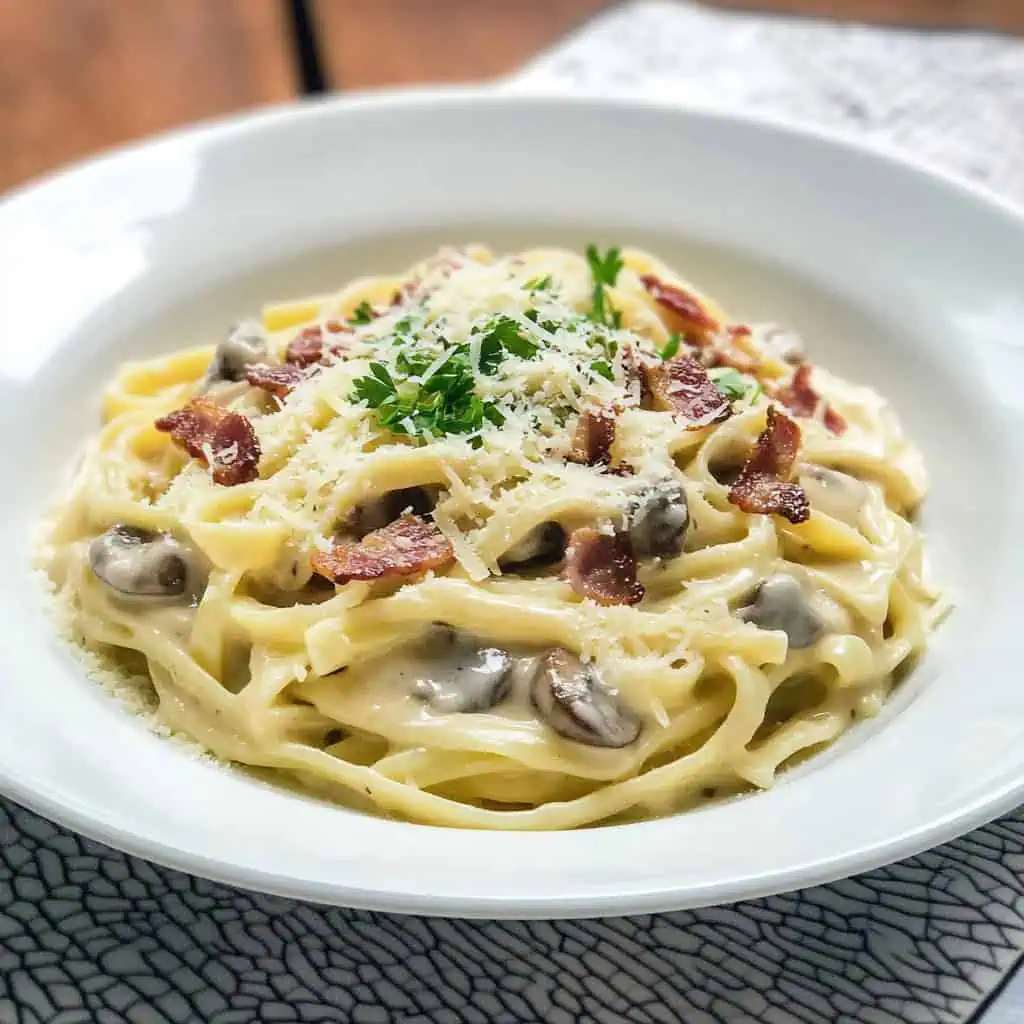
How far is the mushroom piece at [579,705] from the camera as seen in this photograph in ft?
8.67

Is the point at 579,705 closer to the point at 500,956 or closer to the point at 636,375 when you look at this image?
the point at 500,956

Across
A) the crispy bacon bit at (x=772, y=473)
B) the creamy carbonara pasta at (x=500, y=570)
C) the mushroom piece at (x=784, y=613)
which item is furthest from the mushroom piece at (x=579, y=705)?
the crispy bacon bit at (x=772, y=473)

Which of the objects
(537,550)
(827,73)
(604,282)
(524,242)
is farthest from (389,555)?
(827,73)

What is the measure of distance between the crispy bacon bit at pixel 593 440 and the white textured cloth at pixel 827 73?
2906 millimetres

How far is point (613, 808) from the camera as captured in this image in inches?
106

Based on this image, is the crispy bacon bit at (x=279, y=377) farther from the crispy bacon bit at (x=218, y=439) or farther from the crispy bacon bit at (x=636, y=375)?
the crispy bacon bit at (x=636, y=375)

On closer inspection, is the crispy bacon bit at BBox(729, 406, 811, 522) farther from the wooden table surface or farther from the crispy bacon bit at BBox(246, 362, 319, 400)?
the wooden table surface

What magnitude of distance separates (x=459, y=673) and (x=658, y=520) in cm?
57

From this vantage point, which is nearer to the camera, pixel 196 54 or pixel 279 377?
pixel 279 377

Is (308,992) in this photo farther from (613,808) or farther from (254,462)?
(254,462)

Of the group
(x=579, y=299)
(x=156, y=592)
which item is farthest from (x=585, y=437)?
(x=156, y=592)

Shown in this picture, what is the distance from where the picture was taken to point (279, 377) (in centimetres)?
338

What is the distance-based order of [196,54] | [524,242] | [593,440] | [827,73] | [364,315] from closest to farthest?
[593,440]
[364,315]
[524,242]
[827,73]
[196,54]

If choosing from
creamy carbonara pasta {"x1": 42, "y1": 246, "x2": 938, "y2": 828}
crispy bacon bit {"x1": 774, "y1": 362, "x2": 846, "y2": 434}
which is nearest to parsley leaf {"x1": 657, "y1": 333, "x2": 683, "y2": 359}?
creamy carbonara pasta {"x1": 42, "y1": 246, "x2": 938, "y2": 828}
